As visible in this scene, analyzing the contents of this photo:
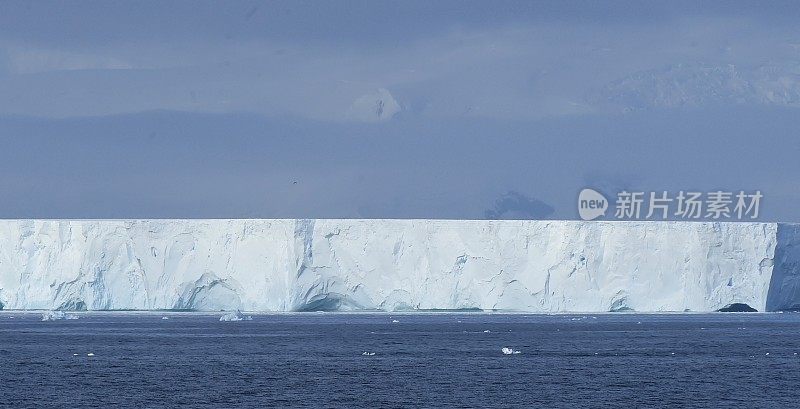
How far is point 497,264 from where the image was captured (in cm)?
4359

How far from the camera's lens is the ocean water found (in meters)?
23.6

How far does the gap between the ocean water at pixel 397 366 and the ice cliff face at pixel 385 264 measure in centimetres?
121

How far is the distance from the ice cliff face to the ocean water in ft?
3.98

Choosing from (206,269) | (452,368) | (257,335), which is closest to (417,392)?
(452,368)

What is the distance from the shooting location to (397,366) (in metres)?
29.7

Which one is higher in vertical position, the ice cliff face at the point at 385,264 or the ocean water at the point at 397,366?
the ice cliff face at the point at 385,264

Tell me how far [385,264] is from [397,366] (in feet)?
46.8

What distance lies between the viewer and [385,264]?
43844 millimetres

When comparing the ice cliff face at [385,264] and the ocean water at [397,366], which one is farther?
the ice cliff face at [385,264]

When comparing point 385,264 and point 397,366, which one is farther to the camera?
point 385,264

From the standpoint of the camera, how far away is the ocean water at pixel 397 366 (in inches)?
928

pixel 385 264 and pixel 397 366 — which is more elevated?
pixel 385 264

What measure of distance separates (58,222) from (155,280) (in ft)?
12.1

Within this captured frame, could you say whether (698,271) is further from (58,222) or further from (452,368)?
(58,222)
